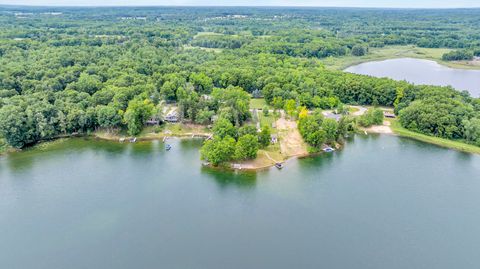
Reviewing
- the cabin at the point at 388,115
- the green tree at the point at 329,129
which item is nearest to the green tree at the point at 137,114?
the green tree at the point at 329,129

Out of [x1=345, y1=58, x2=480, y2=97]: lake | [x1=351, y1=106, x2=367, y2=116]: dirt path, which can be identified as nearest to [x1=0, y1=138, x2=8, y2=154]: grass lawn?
[x1=351, y1=106, x2=367, y2=116]: dirt path

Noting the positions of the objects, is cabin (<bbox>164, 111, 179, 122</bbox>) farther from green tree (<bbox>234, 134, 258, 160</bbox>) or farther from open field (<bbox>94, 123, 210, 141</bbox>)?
green tree (<bbox>234, 134, 258, 160</bbox>)

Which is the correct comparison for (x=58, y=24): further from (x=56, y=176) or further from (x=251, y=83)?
(x=56, y=176)

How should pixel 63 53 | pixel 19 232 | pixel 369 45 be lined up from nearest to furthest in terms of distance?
pixel 19 232 < pixel 63 53 < pixel 369 45

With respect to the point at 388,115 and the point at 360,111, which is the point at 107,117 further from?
the point at 388,115

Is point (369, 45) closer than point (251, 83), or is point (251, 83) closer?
point (251, 83)

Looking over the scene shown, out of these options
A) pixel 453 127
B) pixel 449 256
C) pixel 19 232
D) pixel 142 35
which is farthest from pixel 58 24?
pixel 449 256

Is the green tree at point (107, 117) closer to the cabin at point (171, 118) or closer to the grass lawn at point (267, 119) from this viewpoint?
the cabin at point (171, 118)
